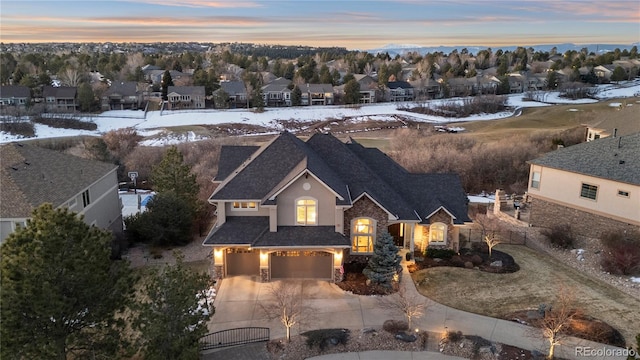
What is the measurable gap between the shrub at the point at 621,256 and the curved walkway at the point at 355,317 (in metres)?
8.02

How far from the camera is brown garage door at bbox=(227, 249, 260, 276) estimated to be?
24234mm

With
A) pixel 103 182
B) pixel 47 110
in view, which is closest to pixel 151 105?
pixel 47 110

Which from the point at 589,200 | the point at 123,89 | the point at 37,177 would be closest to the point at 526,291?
the point at 589,200

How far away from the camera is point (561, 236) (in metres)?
28.4

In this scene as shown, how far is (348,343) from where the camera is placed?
1823 centimetres

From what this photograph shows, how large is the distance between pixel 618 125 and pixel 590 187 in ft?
39.6

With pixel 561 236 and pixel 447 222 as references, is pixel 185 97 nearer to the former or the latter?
pixel 447 222

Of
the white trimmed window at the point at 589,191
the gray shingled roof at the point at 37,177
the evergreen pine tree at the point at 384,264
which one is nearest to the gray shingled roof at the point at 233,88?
the gray shingled roof at the point at 37,177

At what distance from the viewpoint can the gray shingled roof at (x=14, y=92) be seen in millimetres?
88400

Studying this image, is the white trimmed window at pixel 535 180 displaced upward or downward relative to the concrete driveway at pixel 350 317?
upward

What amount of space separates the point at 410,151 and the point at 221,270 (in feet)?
101

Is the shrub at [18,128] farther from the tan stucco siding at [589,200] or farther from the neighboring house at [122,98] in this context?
the tan stucco siding at [589,200]

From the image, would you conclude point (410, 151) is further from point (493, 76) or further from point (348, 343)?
point (493, 76)

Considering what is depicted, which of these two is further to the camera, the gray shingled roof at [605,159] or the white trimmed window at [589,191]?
the white trimmed window at [589,191]
